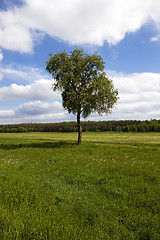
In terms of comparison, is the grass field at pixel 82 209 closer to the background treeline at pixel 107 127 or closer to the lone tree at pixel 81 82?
the lone tree at pixel 81 82

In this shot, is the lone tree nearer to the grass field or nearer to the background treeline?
the grass field

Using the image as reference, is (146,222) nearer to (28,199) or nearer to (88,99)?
(28,199)

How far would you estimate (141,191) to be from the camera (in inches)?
367

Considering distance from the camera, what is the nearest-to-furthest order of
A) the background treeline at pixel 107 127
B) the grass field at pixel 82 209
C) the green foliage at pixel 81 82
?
1. the grass field at pixel 82 209
2. the green foliage at pixel 81 82
3. the background treeline at pixel 107 127

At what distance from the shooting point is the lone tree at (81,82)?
31.2 metres

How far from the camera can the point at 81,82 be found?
32.8 meters

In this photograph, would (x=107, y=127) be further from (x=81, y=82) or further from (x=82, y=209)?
(x=82, y=209)

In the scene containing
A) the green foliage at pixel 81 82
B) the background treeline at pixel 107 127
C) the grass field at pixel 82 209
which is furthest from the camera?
the background treeline at pixel 107 127

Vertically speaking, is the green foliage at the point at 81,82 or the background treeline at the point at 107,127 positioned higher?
the green foliage at the point at 81,82

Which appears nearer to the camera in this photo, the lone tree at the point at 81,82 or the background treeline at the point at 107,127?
the lone tree at the point at 81,82

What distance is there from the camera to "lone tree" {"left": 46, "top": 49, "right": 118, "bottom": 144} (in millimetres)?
31250

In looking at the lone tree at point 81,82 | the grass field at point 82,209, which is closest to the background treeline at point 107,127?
the lone tree at point 81,82

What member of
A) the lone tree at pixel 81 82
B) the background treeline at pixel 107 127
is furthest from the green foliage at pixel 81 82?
the background treeline at pixel 107 127

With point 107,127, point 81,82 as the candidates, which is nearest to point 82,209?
point 81,82
